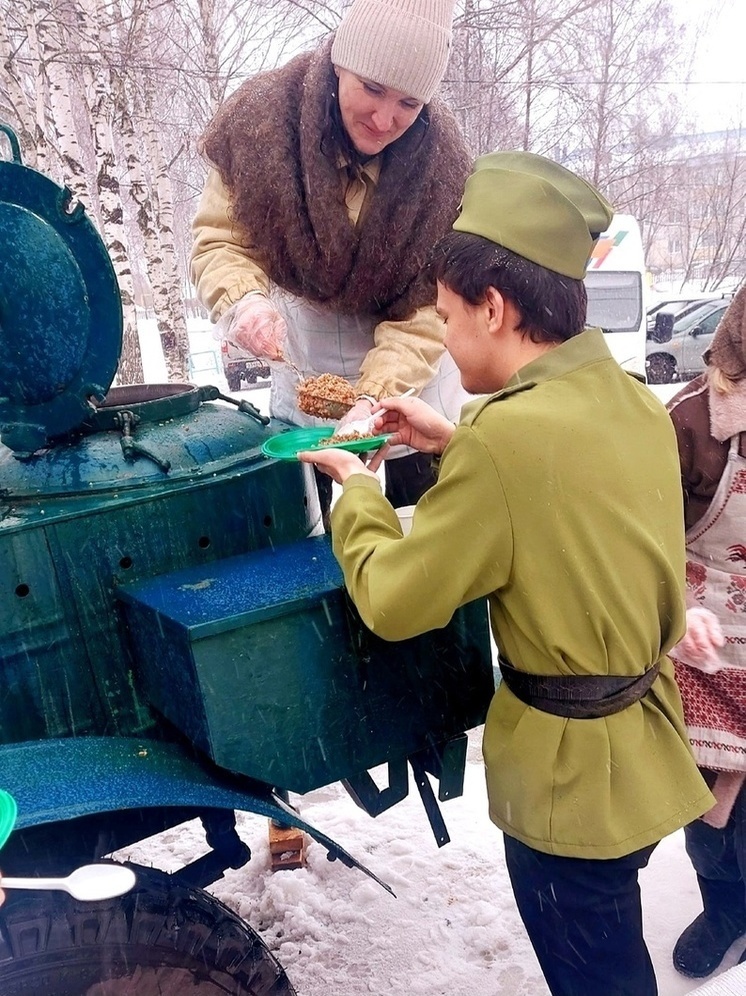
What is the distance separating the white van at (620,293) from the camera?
1288 cm

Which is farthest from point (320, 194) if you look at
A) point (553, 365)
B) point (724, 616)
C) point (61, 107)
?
point (61, 107)

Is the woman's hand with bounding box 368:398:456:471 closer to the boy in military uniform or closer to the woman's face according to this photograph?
the boy in military uniform

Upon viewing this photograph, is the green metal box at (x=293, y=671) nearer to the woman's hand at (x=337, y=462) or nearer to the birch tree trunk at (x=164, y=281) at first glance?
the woman's hand at (x=337, y=462)

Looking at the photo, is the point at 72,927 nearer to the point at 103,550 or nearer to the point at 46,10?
the point at 103,550

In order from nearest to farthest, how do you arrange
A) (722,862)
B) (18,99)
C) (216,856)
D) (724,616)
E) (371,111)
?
(216,856) → (724,616) → (371,111) → (722,862) → (18,99)

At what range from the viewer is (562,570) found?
155 centimetres

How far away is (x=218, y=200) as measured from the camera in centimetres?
250

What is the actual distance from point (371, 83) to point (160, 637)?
5.09ft

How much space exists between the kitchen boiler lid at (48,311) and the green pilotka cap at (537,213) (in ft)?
2.75

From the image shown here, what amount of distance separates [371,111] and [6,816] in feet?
6.34

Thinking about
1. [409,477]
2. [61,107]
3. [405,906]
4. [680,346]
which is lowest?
[405,906]

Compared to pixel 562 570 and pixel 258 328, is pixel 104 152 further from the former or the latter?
pixel 562 570

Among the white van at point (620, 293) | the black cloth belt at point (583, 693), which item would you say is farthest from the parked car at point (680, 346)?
the black cloth belt at point (583, 693)

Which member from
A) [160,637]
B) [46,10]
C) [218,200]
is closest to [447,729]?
[160,637]
